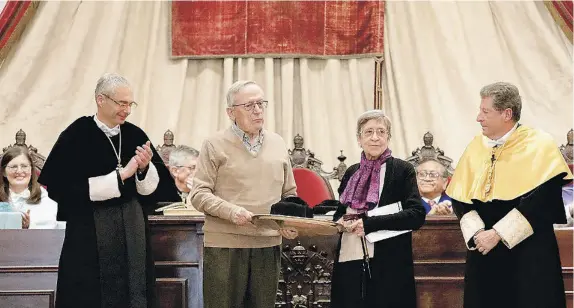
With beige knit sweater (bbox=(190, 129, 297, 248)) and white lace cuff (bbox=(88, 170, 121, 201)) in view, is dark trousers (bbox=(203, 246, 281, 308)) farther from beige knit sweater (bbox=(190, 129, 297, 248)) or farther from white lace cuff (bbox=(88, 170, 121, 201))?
white lace cuff (bbox=(88, 170, 121, 201))

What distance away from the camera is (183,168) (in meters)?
5.46

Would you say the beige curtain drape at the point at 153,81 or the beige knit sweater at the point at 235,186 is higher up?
the beige curtain drape at the point at 153,81

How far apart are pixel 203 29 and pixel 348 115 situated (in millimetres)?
1424

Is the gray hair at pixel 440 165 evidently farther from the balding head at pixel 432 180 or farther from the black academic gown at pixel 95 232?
the black academic gown at pixel 95 232

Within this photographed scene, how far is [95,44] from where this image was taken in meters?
6.91

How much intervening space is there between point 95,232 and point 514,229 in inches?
69.3

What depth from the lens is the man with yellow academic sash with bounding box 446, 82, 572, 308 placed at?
3.29m

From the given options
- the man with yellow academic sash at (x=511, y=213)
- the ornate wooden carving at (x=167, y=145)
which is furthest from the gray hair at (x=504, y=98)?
the ornate wooden carving at (x=167, y=145)

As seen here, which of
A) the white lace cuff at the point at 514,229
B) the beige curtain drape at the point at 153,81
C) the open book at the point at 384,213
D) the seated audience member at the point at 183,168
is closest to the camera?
the white lace cuff at the point at 514,229

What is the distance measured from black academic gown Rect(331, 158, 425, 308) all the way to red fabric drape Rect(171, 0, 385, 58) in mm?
3447

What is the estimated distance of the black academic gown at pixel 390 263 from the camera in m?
3.45

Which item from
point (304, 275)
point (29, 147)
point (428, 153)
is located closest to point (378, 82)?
point (428, 153)

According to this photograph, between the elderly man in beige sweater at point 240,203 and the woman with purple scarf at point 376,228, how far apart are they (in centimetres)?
28

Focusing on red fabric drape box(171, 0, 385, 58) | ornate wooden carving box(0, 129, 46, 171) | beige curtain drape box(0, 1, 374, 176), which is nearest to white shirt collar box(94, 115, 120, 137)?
ornate wooden carving box(0, 129, 46, 171)
